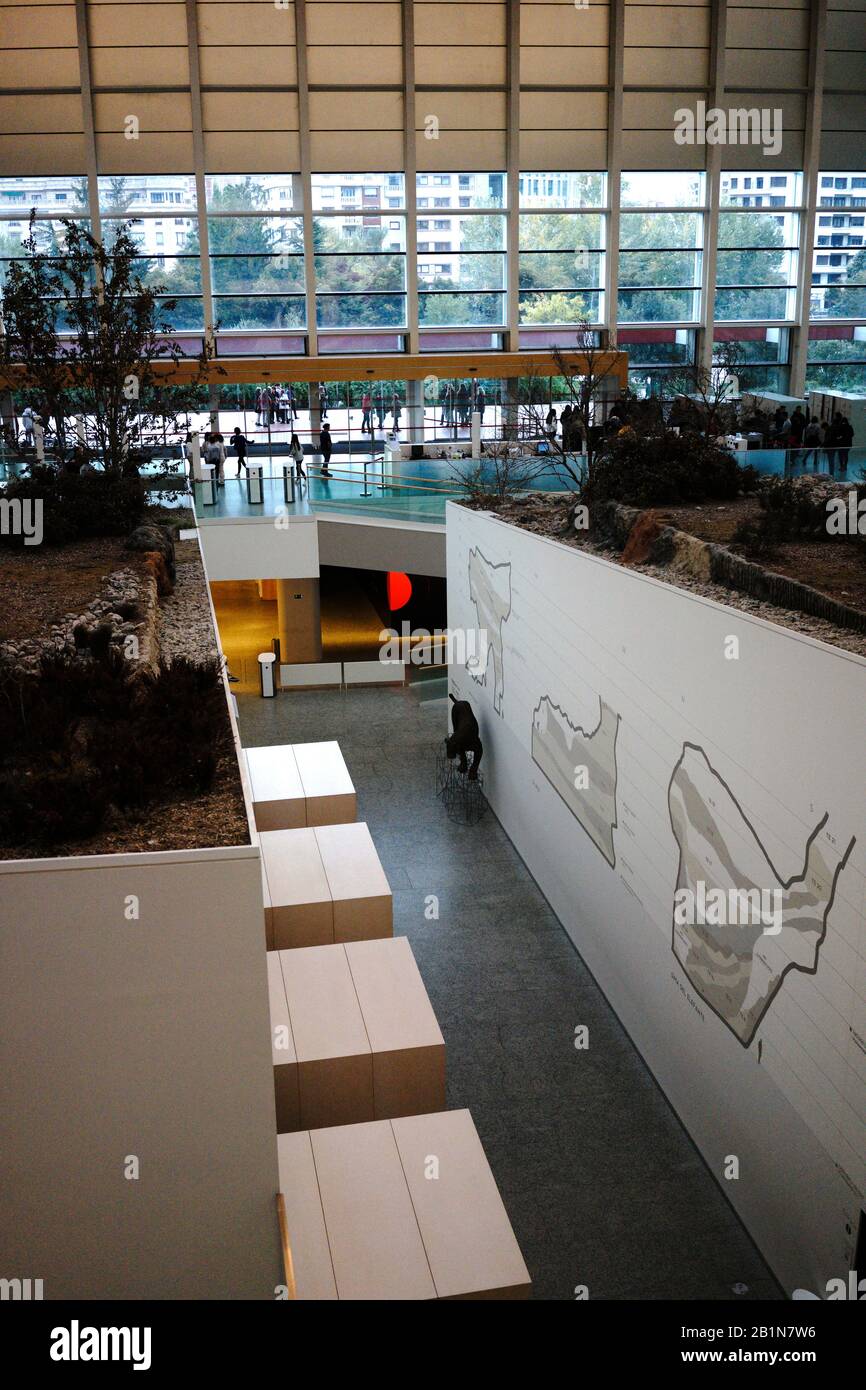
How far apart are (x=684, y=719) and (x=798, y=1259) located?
3121 millimetres

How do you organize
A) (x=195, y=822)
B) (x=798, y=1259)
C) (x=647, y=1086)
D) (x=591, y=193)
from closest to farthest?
(x=195, y=822) < (x=798, y=1259) < (x=647, y=1086) < (x=591, y=193)

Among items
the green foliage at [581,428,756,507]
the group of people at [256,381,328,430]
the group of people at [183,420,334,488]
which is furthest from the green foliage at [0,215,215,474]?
the group of people at [256,381,328,430]

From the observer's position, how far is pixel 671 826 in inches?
301

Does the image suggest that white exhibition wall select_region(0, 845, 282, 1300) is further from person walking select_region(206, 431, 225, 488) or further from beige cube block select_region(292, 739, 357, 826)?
person walking select_region(206, 431, 225, 488)

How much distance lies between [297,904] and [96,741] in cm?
342

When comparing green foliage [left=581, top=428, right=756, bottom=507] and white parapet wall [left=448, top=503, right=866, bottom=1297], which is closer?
white parapet wall [left=448, top=503, right=866, bottom=1297]

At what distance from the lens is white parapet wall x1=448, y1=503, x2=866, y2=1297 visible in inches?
221

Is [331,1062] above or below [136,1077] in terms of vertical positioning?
below

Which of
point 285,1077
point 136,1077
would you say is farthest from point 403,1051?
point 136,1077

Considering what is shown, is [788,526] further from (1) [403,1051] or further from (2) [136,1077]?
(2) [136,1077]

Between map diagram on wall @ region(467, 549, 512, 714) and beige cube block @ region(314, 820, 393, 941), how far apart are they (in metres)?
3.39

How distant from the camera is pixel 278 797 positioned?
11133 millimetres

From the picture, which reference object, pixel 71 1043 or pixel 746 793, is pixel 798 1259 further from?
pixel 71 1043
